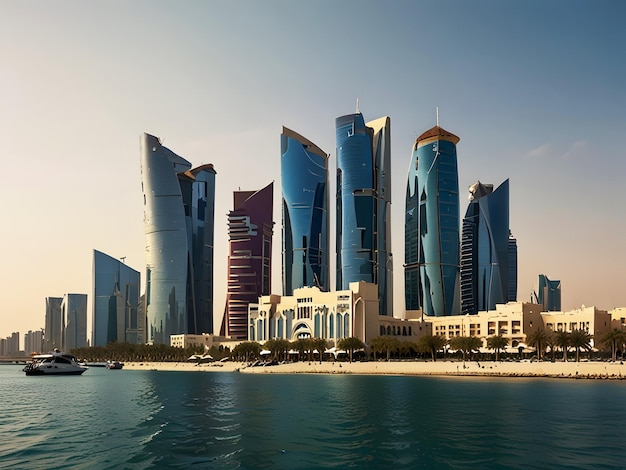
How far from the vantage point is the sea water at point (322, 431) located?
145 ft

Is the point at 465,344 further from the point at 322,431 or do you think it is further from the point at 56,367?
the point at 322,431

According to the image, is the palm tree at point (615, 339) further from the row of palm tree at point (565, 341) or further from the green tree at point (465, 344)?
the green tree at point (465, 344)

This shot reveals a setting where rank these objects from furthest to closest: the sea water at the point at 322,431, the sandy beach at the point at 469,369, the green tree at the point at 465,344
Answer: the green tree at the point at 465,344 → the sandy beach at the point at 469,369 → the sea water at the point at 322,431

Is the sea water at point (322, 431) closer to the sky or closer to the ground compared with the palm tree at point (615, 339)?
closer to the ground

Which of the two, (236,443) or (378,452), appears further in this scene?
(236,443)

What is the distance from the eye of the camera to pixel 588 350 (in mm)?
173875

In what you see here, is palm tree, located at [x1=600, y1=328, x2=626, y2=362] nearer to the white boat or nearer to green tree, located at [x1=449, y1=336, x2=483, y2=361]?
green tree, located at [x1=449, y1=336, x2=483, y2=361]

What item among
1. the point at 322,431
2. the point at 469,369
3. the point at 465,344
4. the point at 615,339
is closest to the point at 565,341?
the point at 615,339

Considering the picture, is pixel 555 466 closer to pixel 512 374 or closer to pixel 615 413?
pixel 615 413

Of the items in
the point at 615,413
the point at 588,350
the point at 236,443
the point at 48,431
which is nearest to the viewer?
the point at 236,443

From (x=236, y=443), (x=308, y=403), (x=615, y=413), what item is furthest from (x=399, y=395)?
(x=236, y=443)

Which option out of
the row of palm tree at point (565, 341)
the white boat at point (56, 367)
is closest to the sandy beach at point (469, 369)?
the row of palm tree at point (565, 341)

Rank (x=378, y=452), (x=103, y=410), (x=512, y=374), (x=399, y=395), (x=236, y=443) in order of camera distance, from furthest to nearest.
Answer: (x=512, y=374) < (x=399, y=395) < (x=103, y=410) < (x=236, y=443) < (x=378, y=452)

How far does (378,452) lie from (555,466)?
11.6m
